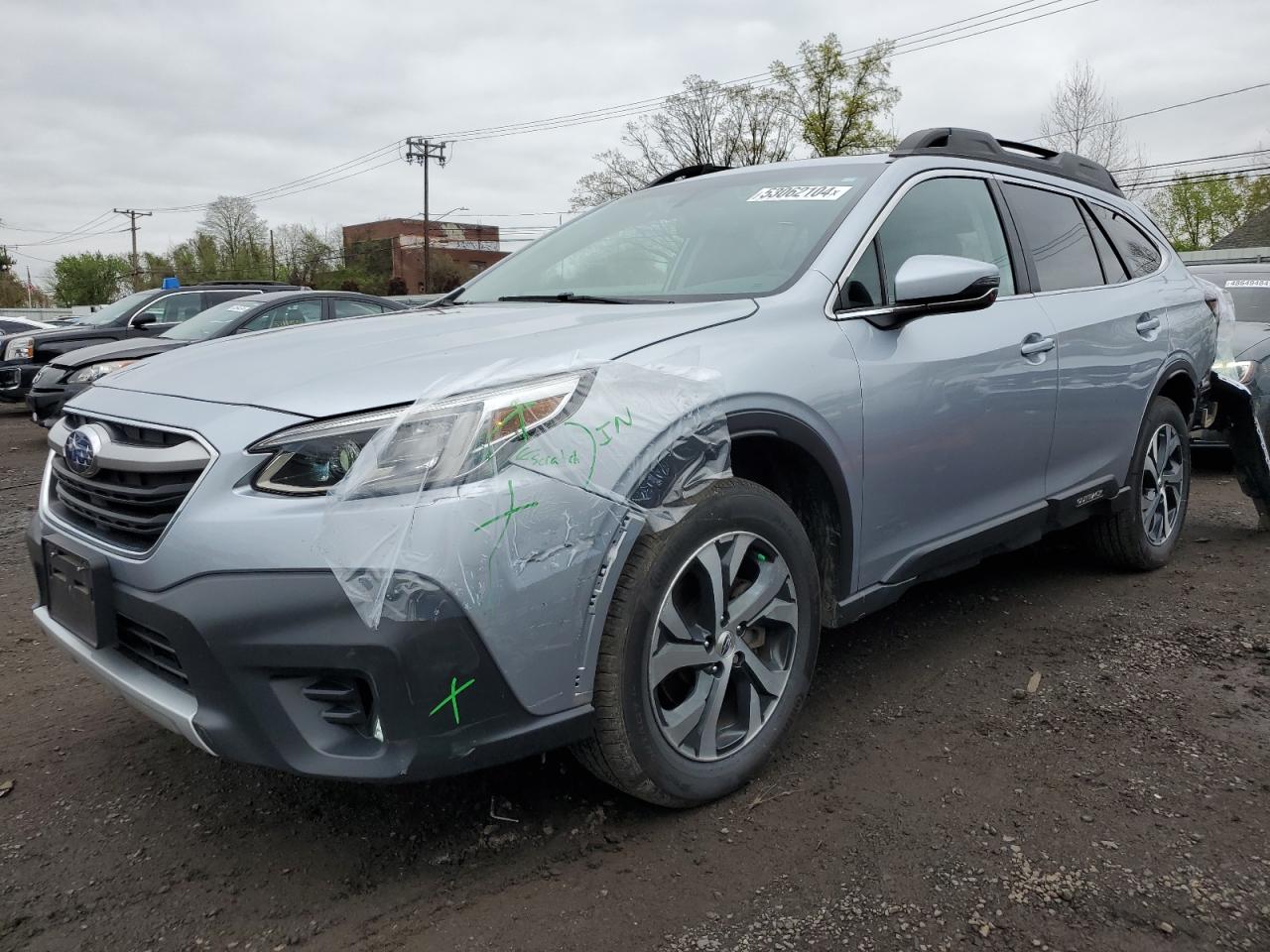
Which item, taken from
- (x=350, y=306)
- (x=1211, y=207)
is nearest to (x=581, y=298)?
(x=350, y=306)

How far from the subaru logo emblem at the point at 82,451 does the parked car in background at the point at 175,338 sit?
6300 mm

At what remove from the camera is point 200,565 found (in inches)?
75.2

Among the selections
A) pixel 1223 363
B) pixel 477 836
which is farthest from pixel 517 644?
pixel 1223 363

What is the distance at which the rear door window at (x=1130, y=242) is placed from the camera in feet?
14.1

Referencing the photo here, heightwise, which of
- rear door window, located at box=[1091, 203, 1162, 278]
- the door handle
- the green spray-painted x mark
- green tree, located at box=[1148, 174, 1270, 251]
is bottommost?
the green spray-painted x mark

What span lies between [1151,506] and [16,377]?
39.5ft

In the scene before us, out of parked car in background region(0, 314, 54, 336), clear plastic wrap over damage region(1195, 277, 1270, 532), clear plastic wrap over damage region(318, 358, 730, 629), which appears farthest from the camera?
parked car in background region(0, 314, 54, 336)

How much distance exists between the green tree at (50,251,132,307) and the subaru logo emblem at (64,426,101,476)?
8579cm

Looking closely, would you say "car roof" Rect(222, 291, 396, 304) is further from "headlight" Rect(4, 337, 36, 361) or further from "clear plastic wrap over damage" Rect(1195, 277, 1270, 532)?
"clear plastic wrap over damage" Rect(1195, 277, 1270, 532)

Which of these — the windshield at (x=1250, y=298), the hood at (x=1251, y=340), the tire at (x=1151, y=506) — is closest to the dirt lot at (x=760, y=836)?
the tire at (x=1151, y=506)

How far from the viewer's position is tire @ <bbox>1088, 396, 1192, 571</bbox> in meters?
4.21

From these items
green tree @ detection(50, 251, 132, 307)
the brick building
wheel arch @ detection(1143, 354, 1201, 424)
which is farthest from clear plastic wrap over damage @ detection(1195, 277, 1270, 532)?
green tree @ detection(50, 251, 132, 307)

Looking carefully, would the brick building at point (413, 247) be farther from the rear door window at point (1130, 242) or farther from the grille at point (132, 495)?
the grille at point (132, 495)

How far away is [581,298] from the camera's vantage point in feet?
9.93
